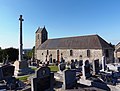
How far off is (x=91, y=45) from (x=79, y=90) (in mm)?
24661

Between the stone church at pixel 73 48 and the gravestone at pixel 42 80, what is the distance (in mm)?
23234

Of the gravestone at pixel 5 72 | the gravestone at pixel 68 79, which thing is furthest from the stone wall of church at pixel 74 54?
the gravestone at pixel 5 72

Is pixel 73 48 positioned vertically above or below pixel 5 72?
above

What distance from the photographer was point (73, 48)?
3800 centimetres

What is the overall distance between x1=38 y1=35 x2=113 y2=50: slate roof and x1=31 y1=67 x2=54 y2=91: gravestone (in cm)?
2352

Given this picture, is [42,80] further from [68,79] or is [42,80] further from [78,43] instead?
[78,43]

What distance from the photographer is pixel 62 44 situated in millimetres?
41719

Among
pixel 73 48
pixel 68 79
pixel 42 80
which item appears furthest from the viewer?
pixel 73 48

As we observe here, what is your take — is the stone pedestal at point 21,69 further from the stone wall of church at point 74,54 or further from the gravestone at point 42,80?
the stone wall of church at point 74,54

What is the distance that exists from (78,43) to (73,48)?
1.78m

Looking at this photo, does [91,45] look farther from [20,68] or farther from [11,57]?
[11,57]

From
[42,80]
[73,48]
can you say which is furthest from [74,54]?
[42,80]

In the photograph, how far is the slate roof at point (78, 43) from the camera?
34312 millimetres

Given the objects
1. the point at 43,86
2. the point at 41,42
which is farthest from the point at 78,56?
the point at 43,86
